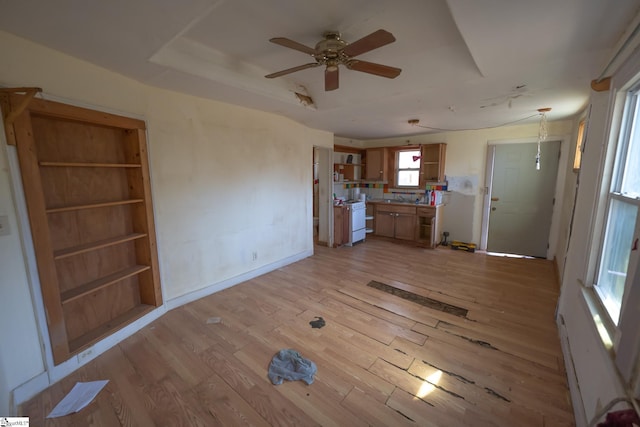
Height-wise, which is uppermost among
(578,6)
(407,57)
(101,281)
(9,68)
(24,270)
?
(407,57)

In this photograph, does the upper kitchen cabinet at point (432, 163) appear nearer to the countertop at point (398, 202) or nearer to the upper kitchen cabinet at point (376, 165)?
the countertop at point (398, 202)

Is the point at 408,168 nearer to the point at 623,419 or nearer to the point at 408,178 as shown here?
the point at 408,178

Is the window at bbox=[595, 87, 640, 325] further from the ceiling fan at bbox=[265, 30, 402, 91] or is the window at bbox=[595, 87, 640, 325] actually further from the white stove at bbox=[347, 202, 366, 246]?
the white stove at bbox=[347, 202, 366, 246]

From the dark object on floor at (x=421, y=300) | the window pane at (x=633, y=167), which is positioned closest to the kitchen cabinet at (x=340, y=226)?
the dark object on floor at (x=421, y=300)

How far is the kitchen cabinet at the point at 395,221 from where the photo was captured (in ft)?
17.0

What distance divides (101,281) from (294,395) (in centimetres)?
192

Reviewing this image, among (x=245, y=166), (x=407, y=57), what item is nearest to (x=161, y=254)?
(x=245, y=166)

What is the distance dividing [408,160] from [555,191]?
253cm

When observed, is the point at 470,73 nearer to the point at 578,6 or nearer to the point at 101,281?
the point at 578,6

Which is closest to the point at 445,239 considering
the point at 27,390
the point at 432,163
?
the point at 432,163

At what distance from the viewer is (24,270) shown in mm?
1666

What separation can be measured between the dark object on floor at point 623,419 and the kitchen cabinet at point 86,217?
3.06 metres

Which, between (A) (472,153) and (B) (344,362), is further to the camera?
(A) (472,153)

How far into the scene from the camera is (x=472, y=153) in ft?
15.7
